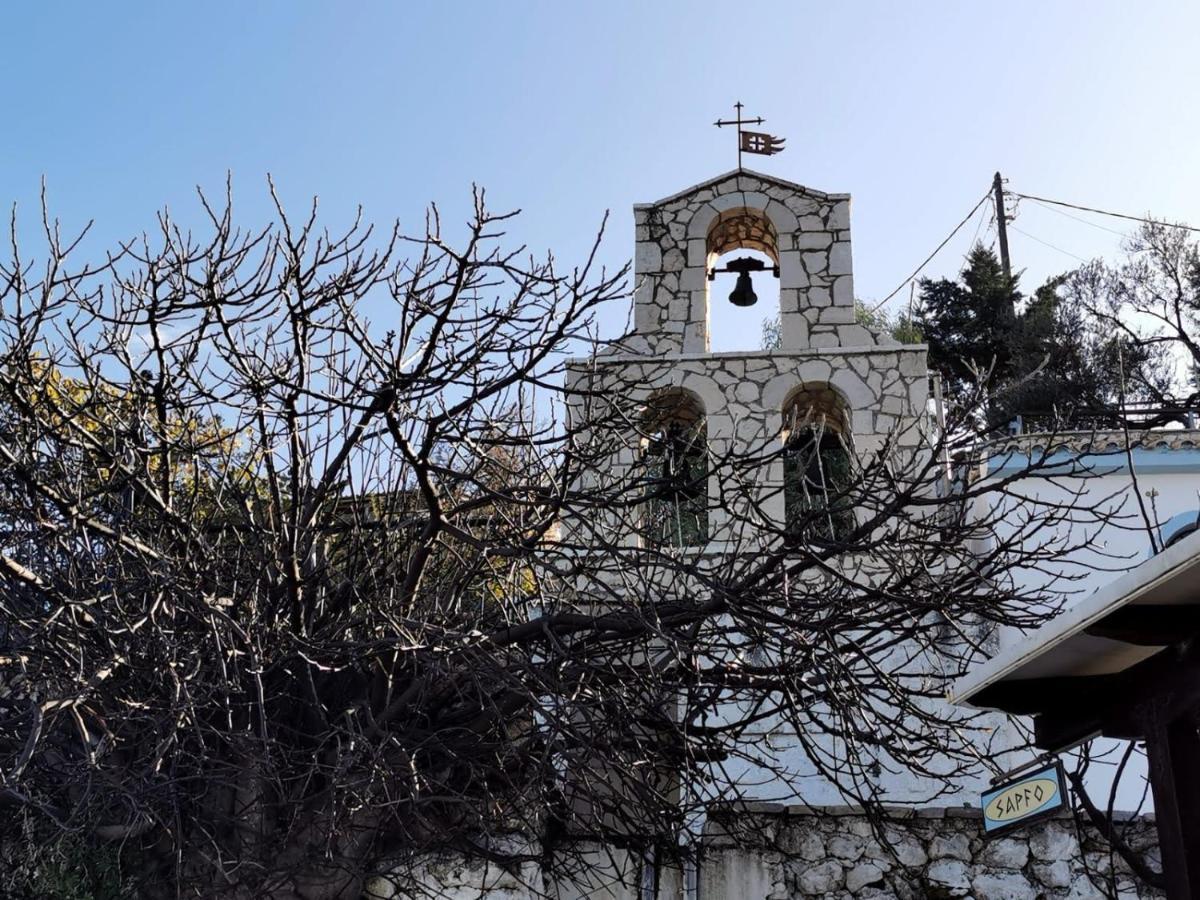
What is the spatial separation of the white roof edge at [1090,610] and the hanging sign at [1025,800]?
351mm

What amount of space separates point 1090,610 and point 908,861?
3.65 metres

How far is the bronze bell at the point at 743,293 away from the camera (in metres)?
10.9

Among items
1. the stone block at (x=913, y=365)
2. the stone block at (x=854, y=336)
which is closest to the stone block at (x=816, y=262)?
the stone block at (x=854, y=336)

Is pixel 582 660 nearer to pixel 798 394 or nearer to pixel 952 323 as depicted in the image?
pixel 798 394

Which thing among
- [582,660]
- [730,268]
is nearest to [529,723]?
[582,660]

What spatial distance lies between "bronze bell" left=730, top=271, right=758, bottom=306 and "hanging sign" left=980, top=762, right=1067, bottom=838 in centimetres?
662

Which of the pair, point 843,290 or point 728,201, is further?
point 728,201

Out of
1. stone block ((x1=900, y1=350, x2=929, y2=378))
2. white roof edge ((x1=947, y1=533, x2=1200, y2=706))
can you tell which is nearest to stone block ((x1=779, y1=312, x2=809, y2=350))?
stone block ((x1=900, y1=350, x2=929, y2=378))

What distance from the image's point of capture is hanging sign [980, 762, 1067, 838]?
432 cm

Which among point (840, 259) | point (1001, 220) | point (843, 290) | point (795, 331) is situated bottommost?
point (795, 331)

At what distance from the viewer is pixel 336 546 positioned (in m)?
7.60

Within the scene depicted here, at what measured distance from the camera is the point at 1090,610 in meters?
3.80

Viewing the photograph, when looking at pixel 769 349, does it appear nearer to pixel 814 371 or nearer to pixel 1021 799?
pixel 814 371

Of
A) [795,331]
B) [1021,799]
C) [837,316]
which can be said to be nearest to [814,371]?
[795,331]
